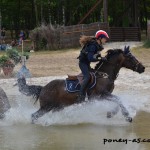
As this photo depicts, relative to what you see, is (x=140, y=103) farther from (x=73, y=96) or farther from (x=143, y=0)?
(x=143, y=0)

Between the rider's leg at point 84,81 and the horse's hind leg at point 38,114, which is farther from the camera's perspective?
the horse's hind leg at point 38,114

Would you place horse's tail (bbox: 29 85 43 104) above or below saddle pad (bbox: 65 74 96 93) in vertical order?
below

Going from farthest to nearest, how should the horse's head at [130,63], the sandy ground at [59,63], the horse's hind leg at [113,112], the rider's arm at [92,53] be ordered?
the sandy ground at [59,63]
the horse's head at [130,63]
the horse's hind leg at [113,112]
the rider's arm at [92,53]

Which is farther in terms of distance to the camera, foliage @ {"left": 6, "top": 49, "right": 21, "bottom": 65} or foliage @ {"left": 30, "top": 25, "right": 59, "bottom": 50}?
foliage @ {"left": 30, "top": 25, "right": 59, "bottom": 50}

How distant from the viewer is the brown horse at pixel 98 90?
1141cm

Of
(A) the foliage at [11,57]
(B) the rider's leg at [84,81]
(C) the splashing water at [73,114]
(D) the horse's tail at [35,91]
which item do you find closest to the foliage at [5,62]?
(A) the foliage at [11,57]

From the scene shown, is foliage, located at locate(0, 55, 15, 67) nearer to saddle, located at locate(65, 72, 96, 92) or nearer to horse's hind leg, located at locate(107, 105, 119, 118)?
saddle, located at locate(65, 72, 96, 92)

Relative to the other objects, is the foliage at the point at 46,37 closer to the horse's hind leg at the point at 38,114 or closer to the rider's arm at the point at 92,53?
the horse's hind leg at the point at 38,114

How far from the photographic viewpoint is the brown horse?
37.4 ft

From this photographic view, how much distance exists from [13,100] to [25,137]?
5.07 meters

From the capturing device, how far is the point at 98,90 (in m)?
11.4

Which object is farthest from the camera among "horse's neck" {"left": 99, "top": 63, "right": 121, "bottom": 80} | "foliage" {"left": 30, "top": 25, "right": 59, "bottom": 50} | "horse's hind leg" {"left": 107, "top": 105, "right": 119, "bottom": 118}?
"foliage" {"left": 30, "top": 25, "right": 59, "bottom": 50}

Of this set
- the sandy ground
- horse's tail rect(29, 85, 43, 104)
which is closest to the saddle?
horse's tail rect(29, 85, 43, 104)

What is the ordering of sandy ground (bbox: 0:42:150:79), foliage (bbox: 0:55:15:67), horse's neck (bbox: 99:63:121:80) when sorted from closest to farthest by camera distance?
horse's neck (bbox: 99:63:121:80) → foliage (bbox: 0:55:15:67) → sandy ground (bbox: 0:42:150:79)
